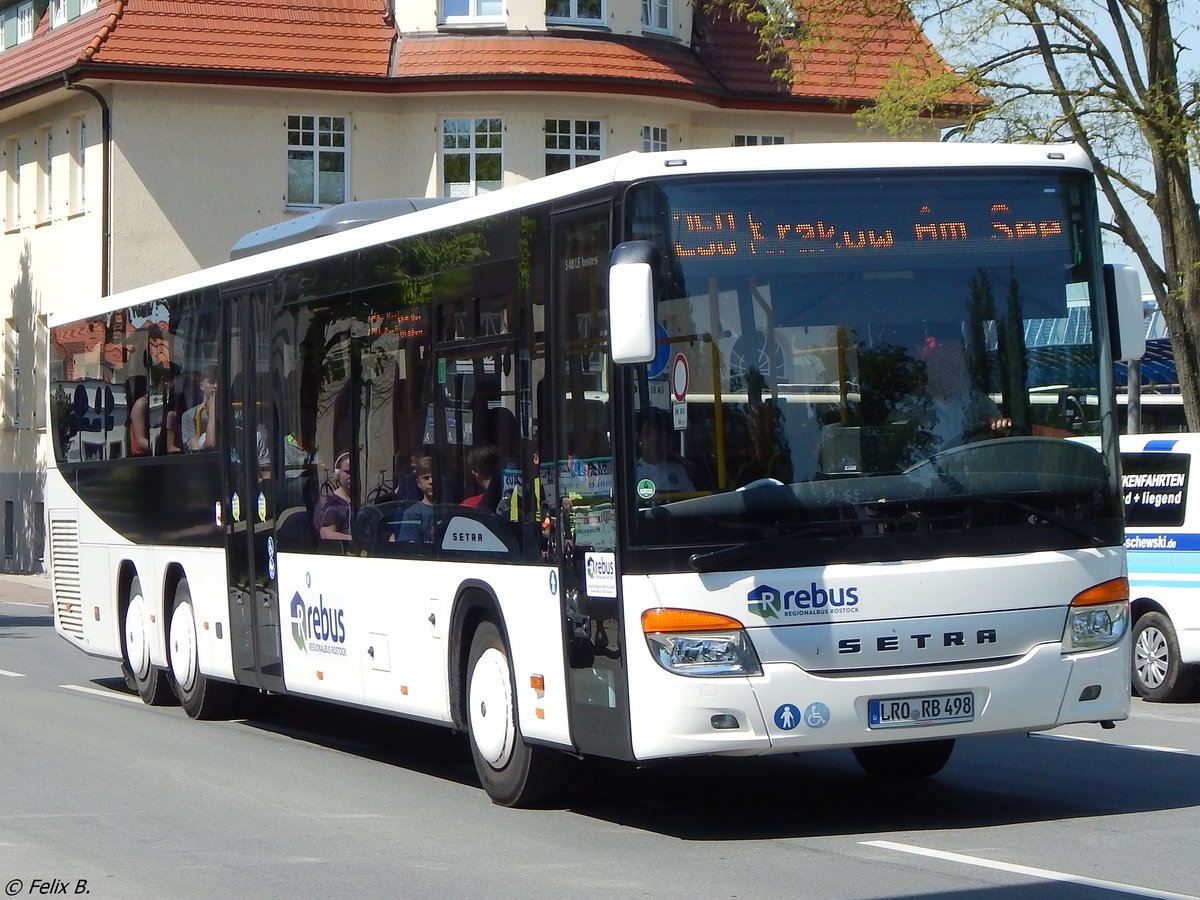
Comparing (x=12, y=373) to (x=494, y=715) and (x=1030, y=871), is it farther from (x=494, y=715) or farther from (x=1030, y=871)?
(x=1030, y=871)

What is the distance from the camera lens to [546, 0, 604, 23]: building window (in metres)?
36.8

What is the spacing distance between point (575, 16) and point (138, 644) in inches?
898

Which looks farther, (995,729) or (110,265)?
(110,265)

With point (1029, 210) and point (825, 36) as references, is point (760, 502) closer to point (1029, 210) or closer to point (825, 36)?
point (1029, 210)

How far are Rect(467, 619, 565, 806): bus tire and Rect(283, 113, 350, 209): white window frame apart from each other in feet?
92.0

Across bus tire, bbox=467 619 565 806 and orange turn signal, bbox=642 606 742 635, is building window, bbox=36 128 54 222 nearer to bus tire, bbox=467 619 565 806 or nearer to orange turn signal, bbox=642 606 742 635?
bus tire, bbox=467 619 565 806

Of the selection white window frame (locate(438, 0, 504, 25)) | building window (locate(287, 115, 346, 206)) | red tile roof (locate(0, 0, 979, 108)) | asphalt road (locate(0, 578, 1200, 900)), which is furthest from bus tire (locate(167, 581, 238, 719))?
white window frame (locate(438, 0, 504, 25))

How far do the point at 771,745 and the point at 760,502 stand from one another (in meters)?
1.07

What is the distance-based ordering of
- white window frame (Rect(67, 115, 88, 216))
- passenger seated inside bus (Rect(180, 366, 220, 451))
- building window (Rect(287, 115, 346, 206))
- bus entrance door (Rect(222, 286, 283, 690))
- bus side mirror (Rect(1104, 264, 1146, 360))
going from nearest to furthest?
bus side mirror (Rect(1104, 264, 1146, 360))
bus entrance door (Rect(222, 286, 283, 690))
passenger seated inside bus (Rect(180, 366, 220, 451))
building window (Rect(287, 115, 346, 206))
white window frame (Rect(67, 115, 88, 216))

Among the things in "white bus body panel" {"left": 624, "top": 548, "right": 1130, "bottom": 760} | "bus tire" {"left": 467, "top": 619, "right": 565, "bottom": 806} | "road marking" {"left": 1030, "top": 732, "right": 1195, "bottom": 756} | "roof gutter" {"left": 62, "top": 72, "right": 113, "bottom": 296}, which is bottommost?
"road marking" {"left": 1030, "top": 732, "right": 1195, "bottom": 756}

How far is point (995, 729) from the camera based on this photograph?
8.92m

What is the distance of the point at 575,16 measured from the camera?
36.9 metres

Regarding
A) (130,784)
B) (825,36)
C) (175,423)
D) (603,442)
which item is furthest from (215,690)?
(825,36)

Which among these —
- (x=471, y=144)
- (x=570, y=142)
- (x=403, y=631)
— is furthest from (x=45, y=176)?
(x=403, y=631)
